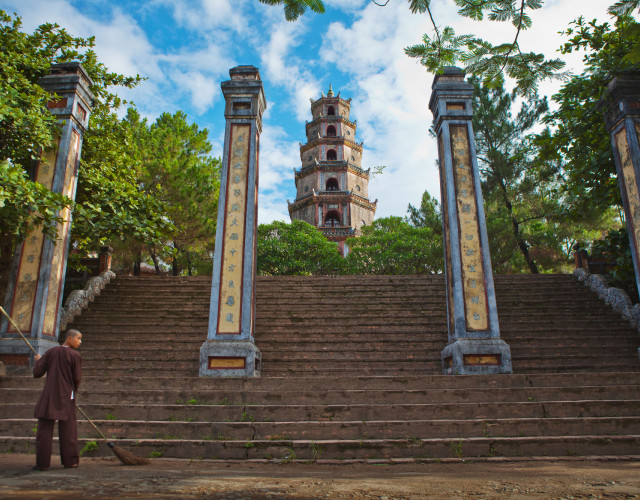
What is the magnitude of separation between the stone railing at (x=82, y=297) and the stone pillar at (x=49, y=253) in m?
1.90

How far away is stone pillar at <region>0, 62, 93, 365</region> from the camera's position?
6332mm

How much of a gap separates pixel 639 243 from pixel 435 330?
11.4ft

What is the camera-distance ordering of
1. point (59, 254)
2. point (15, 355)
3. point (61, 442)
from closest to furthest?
point (61, 442) → point (15, 355) → point (59, 254)

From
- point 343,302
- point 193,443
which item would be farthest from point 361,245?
point 193,443

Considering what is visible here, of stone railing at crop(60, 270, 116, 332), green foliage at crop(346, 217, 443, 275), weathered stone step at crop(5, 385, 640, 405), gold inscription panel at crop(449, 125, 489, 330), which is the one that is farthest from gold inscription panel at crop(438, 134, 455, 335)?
green foliage at crop(346, 217, 443, 275)

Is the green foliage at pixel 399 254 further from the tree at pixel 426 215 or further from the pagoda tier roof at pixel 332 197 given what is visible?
the pagoda tier roof at pixel 332 197

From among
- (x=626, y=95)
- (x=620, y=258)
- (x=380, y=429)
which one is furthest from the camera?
(x=620, y=258)

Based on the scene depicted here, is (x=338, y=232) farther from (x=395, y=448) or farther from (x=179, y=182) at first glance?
(x=395, y=448)

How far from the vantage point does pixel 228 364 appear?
639 centimetres

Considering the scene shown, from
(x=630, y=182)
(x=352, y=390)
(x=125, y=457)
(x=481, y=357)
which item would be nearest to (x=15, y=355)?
(x=125, y=457)

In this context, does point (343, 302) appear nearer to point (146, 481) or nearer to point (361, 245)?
point (146, 481)

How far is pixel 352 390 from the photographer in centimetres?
497

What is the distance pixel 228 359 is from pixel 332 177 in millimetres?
22713

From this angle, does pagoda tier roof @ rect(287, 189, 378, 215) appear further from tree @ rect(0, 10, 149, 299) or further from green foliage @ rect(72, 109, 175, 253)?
tree @ rect(0, 10, 149, 299)
